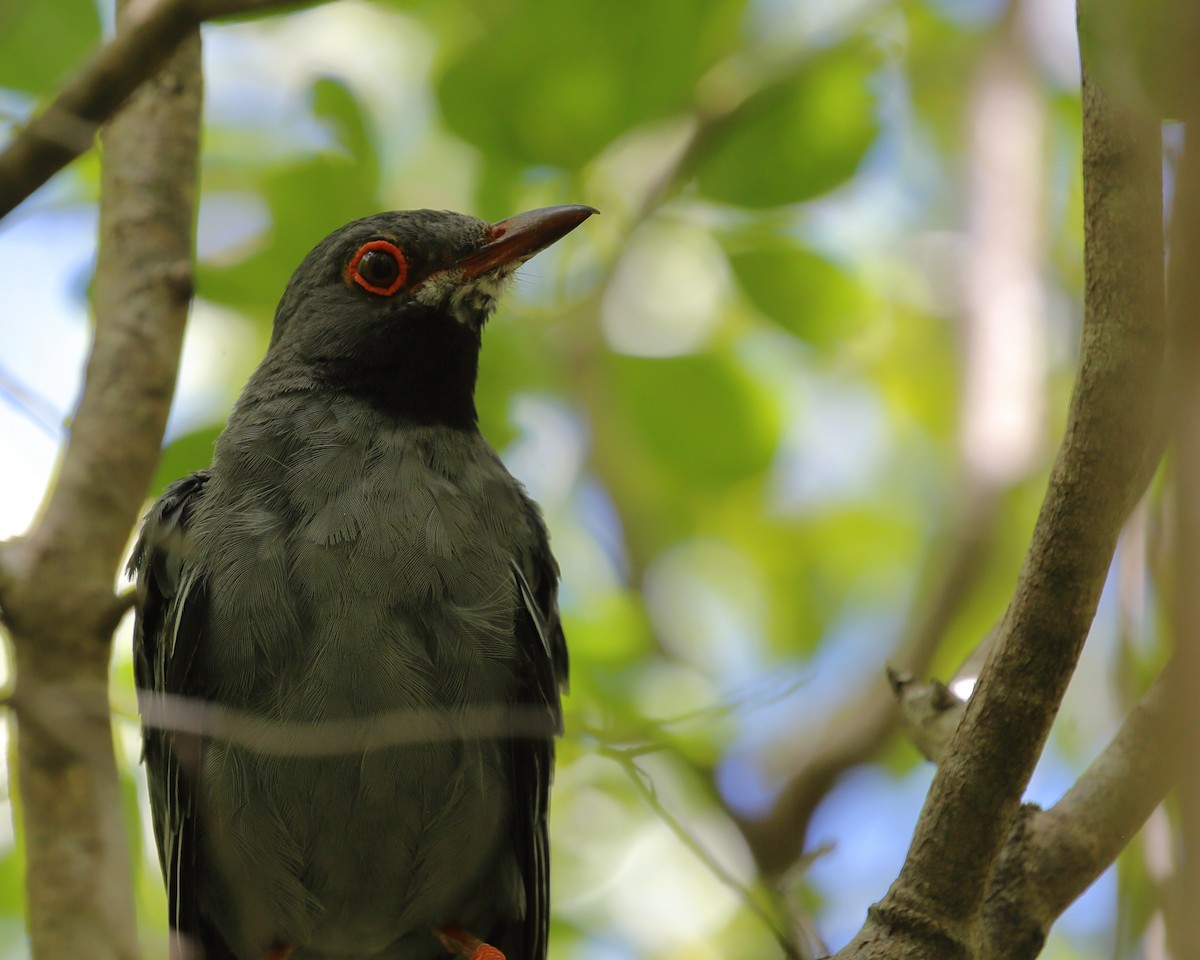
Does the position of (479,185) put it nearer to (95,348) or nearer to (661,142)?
(661,142)

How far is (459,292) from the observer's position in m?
6.53

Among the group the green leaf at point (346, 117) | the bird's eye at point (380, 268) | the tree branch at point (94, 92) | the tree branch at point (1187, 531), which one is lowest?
the tree branch at point (1187, 531)

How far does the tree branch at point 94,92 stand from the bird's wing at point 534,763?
274 centimetres

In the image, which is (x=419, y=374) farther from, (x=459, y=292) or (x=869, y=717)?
(x=869, y=717)

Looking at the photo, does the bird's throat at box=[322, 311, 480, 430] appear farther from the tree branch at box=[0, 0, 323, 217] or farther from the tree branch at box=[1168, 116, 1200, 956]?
the tree branch at box=[1168, 116, 1200, 956]

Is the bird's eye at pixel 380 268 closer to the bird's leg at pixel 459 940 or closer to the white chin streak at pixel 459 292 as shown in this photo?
the white chin streak at pixel 459 292

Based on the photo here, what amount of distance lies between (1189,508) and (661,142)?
684 centimetres

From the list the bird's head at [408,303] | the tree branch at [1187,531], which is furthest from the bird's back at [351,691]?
the tree branch at [1187,531]

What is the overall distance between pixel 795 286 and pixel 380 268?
211 cm

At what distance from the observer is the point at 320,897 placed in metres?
5.61

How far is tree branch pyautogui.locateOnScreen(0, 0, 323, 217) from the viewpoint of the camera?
3.60 m

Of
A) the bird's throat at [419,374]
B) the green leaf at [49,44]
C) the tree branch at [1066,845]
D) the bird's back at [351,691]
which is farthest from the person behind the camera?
the bird's throat at [419,374]

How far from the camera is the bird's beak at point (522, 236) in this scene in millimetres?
6188

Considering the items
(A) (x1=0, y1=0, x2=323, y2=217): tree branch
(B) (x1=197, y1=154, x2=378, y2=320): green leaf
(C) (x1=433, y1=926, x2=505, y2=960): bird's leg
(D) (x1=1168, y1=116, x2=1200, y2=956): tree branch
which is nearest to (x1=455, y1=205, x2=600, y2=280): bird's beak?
(B) (x1=197, y1=154, x2=378, y2=320): green leaf
